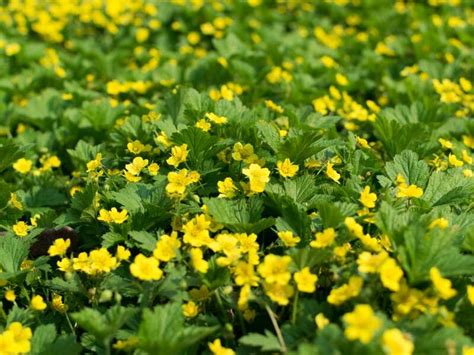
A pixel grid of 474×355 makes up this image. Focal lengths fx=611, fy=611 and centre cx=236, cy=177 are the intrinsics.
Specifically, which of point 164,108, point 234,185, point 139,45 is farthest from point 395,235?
point 139,45

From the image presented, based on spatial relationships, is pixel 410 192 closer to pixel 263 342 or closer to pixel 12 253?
pixel 263 342

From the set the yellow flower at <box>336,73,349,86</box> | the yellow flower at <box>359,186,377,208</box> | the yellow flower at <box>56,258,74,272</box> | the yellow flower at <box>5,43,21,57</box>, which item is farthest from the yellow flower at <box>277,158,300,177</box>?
the yellow flower at <box>5,43,21,57</box>

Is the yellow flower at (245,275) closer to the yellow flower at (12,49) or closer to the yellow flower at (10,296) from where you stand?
the yellow flower at (10,296)

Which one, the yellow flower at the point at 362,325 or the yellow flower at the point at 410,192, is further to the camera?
the yellow flower at the point at 410,192

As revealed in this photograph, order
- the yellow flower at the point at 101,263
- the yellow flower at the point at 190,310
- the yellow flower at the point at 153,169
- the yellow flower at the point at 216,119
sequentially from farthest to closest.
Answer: the yellow flower at the point at 216,119 < the yellow flower at the point at 153,169 < the yellow flower at the point at 101,263 < the yellow flower at the point at 190,310

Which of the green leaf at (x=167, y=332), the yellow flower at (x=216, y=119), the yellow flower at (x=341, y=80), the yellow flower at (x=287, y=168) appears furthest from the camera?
the yellow flower at (x=341, y=80)

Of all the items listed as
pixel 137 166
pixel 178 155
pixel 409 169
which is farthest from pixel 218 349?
pixel 409 169

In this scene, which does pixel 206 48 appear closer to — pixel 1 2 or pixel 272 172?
pixel 1 2

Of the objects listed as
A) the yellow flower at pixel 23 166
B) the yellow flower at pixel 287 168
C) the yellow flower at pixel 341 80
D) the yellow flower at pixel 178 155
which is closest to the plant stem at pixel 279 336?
the yellow flower at pixel 287 168
